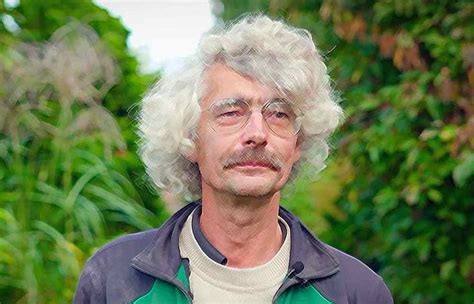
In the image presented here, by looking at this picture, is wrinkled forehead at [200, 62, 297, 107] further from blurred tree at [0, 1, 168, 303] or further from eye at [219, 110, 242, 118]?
blurred tree at [0, 1, 168, 303]

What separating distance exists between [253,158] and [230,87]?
0.20 metres

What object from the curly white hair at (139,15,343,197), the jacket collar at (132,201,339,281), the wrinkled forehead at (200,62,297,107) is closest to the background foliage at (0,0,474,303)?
the curly white hair at (139,15,343,197)

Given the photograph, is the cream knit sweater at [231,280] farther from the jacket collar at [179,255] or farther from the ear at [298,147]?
the ear at [298,147]

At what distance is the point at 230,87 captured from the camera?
337 cm

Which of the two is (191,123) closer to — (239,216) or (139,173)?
(239,216)

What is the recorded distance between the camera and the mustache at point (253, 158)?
10.7 ft

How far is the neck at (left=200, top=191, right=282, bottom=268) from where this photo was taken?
11.0 ft

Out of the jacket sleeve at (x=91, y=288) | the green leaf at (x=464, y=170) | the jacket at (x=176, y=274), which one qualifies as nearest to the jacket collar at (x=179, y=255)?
the jacket at (x=176, y=274)

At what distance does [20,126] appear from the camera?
6020mm

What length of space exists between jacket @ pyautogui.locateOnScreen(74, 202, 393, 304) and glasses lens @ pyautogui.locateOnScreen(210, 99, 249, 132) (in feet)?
0.94

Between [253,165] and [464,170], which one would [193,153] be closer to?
[253,165]

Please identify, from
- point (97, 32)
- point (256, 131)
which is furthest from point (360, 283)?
point (97, 32)

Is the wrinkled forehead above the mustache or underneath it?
above

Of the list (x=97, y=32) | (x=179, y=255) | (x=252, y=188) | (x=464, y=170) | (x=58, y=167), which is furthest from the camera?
(x=97, y=32)
